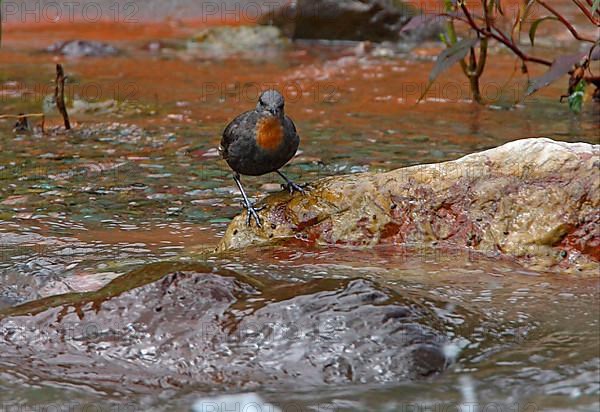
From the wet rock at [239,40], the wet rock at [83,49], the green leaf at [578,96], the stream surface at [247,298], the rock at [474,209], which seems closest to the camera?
the stream surface at [247,298]

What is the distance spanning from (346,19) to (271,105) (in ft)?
27.4

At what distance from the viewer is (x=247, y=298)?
11.7 ft

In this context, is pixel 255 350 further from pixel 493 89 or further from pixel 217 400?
pixel 493 89

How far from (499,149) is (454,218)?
1.22 ft

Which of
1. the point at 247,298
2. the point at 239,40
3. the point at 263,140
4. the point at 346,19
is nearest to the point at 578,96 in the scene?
the point at 263,140

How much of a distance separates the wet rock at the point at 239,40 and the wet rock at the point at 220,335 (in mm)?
8919

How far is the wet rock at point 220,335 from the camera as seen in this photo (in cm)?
326

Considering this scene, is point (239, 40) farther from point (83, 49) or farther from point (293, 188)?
point (293, 188)

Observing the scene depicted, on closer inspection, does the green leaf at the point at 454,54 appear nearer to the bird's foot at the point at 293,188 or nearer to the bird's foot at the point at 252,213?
the bird's foot at the point at 293,188

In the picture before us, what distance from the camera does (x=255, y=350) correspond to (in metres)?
3.36

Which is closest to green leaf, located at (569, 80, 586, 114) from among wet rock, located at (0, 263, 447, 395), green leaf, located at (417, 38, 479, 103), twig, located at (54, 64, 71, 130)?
green leaf, located at (417, 38, 479, 103)

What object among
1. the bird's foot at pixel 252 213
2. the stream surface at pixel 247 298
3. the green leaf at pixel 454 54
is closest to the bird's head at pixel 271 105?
the bird's foot at pixel 252 213

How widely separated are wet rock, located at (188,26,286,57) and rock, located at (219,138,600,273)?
780 cm

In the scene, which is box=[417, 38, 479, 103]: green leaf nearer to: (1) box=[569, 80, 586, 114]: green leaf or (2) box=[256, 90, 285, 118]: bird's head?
(1) box=[569, 80, 586, 114]: green leaf
